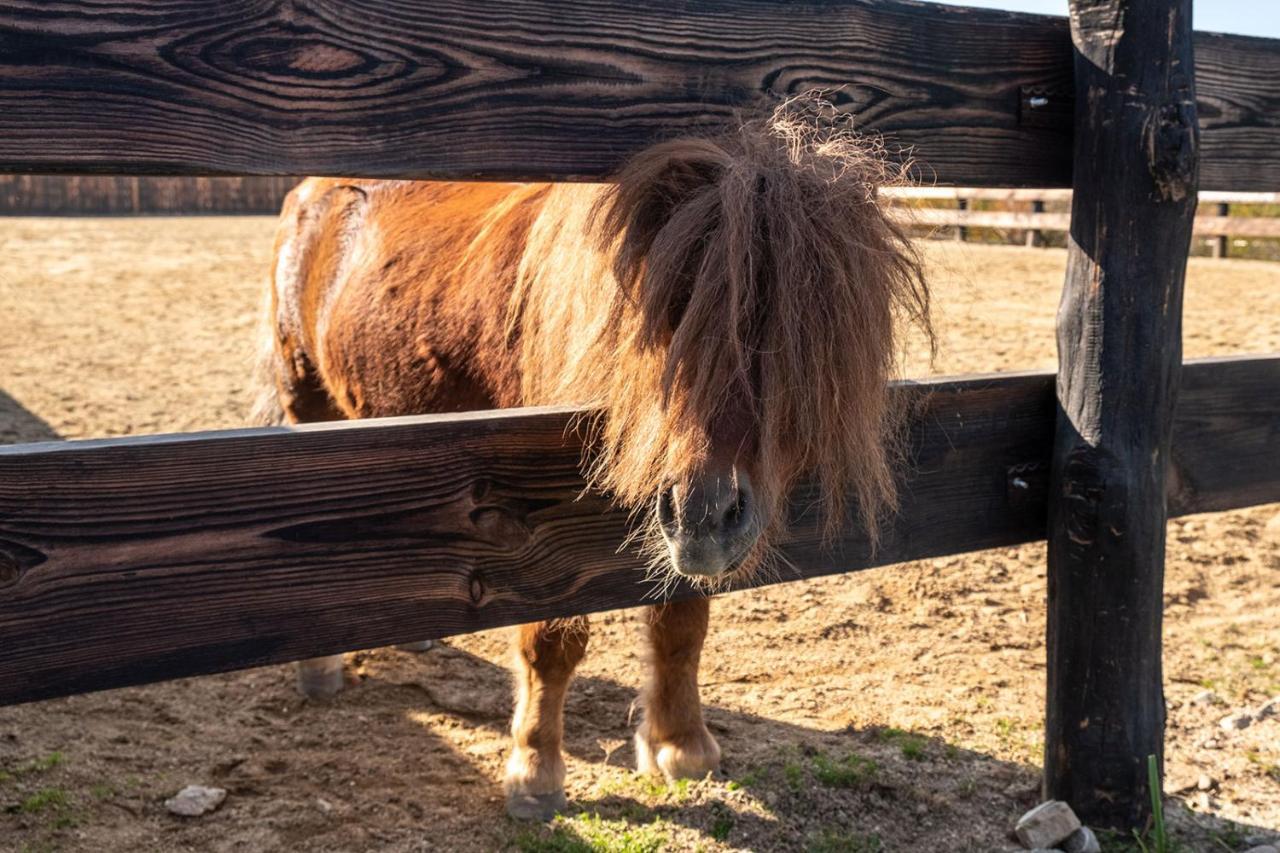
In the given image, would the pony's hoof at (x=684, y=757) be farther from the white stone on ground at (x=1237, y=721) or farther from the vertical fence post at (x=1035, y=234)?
the vertical fence post at (x=1035, y=234)

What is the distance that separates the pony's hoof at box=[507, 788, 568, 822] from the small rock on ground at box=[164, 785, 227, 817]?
0.83 meters

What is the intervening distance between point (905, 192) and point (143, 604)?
1.59m

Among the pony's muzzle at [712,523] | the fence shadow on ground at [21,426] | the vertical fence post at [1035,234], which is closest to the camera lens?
the pony's muzzle at [712,523]

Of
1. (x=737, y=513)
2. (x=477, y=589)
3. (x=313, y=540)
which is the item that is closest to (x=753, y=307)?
(x=737, y=513)

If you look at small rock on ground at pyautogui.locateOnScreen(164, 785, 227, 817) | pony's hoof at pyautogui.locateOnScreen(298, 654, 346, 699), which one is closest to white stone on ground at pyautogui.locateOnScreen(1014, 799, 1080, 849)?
small rock on ground at pyautogui.locateOnScreen(164, 785, 227, 817)

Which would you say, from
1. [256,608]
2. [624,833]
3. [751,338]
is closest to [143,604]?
[256,608]

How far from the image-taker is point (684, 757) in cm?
314

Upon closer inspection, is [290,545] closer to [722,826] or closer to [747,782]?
[722,826]

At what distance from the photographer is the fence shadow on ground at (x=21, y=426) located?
642 centimetres

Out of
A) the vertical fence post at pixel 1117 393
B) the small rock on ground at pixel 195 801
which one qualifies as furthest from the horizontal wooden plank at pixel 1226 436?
the small rock on ground at pixel 195 801

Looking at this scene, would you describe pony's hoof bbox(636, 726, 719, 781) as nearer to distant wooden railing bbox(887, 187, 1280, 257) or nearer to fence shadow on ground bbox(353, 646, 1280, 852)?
fence shadow on ground bbox(353, 646, 1280, 852)

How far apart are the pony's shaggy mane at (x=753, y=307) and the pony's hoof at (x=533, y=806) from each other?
1.31m

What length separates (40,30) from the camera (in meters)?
1.59

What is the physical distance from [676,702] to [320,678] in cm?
142
